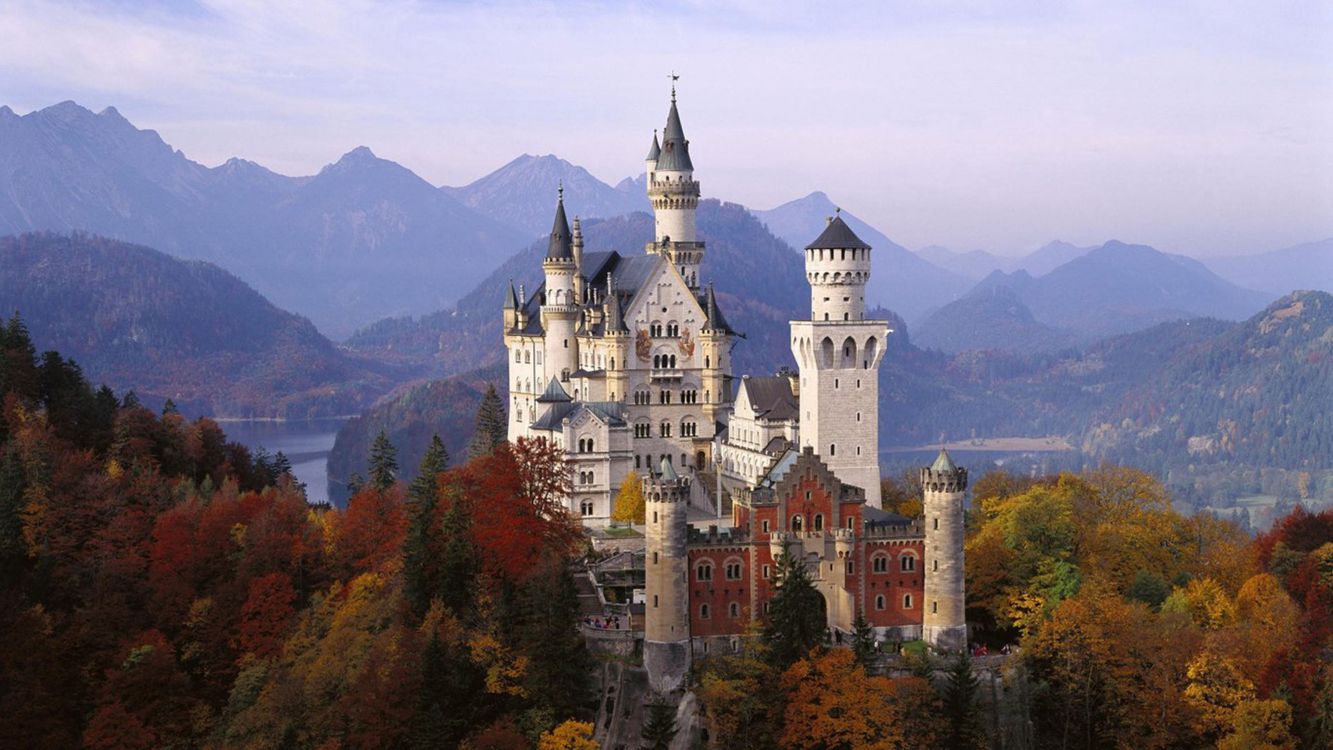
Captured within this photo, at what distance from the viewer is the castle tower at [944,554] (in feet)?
219

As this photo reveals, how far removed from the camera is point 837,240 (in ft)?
259

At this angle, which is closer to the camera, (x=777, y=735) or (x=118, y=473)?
(x=777, y=735)

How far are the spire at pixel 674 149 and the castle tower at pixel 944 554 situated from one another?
38.7m

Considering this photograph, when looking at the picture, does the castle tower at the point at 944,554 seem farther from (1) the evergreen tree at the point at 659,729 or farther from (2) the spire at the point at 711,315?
(2) the spire at the point at 711,315

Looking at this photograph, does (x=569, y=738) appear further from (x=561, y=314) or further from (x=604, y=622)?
(x=561, y=314)

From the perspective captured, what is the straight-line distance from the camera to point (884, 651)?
66.4m

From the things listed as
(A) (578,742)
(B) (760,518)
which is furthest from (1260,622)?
(A) (578,742)

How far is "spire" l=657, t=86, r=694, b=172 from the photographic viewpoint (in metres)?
102

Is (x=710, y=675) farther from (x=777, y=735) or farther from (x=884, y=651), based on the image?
(x=884, y=651)

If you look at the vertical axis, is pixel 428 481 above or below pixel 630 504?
above

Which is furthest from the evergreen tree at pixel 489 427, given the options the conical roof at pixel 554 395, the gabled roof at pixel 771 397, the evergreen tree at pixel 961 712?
the evergreen tree at pixel 961 712

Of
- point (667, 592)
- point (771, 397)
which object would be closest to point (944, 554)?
point (667, 592)

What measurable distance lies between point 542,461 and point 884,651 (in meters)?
17.2

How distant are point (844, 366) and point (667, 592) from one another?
18.5 metres
